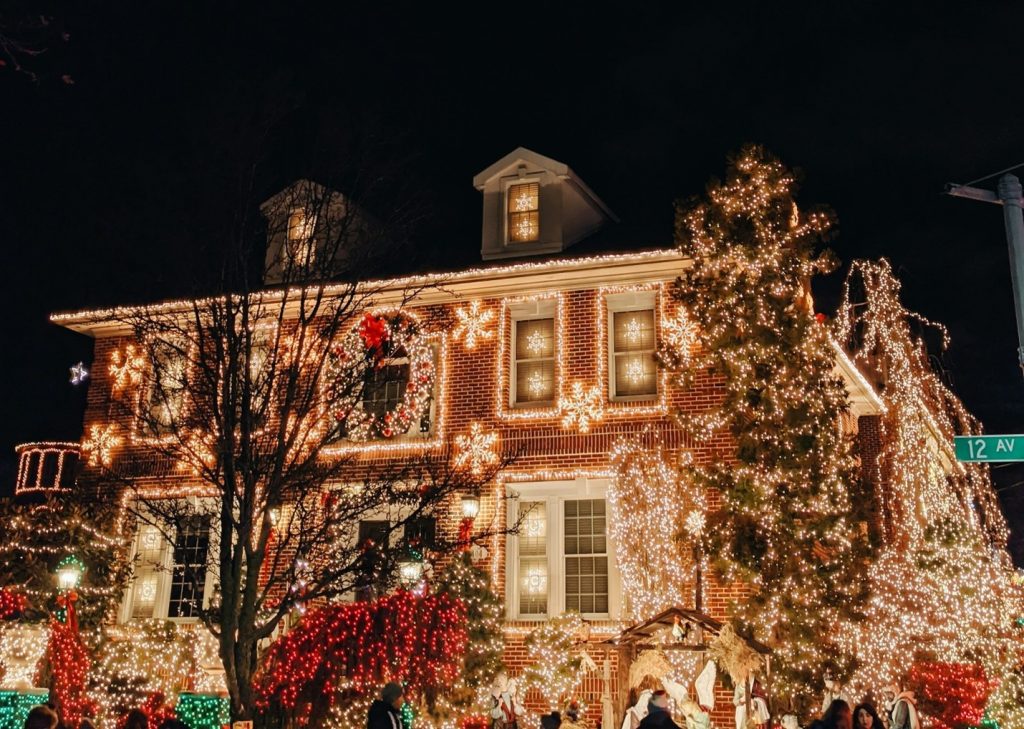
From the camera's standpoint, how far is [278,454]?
11.5m

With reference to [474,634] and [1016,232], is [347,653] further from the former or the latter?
[1016,232]

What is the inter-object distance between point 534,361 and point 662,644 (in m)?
5.60

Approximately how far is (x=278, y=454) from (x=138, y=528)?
8.11 metres

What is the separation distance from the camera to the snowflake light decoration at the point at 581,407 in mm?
16109

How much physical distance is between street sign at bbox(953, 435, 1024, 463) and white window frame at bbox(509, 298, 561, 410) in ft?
24.5

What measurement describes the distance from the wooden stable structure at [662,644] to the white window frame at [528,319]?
4.50 meters

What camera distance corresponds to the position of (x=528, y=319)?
17297 millimetres

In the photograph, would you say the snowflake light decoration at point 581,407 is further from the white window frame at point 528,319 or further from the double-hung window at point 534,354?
the double-hung window at point 534,354

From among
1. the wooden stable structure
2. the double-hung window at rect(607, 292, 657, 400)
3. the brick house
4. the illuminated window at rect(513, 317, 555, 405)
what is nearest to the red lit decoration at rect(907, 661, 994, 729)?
the wooden stable structure

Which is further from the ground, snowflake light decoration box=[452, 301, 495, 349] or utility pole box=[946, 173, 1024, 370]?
snowflake light decoration box=[452, 301, 495, 349]

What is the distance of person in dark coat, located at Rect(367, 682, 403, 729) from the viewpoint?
7812 millimetres

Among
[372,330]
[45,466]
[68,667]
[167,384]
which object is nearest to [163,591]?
[68,667]

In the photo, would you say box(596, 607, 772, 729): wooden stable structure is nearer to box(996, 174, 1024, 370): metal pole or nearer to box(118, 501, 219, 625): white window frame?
box(996, 174, 1024, 370): metal pole

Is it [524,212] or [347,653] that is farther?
[524,212]
